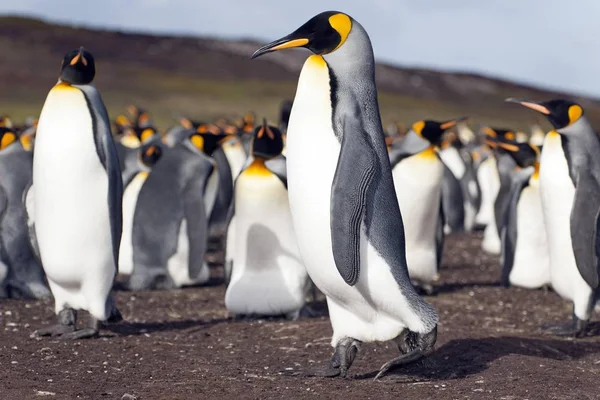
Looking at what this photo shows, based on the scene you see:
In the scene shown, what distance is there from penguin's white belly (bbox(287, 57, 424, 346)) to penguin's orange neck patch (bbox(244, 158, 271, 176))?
2087 mm

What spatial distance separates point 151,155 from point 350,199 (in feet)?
17.2

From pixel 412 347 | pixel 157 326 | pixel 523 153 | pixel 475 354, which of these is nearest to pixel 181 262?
pixel 157 326

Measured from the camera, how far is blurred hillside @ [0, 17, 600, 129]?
4175cm

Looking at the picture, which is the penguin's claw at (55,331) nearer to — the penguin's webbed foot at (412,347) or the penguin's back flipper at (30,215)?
the penguin's back flipper at (30,215)

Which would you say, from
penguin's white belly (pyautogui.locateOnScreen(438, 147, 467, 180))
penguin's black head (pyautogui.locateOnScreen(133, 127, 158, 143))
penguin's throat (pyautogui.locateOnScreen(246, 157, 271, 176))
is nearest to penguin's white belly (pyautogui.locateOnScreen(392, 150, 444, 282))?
penguin's throat (pyautogui.locateOnScreen(246, 157, 271, 176))

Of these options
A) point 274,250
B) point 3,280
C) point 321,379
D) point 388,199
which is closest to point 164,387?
point 321,379

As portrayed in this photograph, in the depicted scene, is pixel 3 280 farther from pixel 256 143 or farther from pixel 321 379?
pixel 321 379

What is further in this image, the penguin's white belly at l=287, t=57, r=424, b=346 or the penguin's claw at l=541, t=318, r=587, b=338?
the penguin's claw at l=541, t=318, r=587, b=338

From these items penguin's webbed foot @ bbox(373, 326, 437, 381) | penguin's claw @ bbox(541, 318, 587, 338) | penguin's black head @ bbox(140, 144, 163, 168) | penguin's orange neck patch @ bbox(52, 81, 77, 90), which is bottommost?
penguin's claw @ bbox(541, 318, 587, 338)

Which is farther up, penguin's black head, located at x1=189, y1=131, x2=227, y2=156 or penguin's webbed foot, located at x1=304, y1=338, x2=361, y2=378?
penguin's black head, located at x1=189, y1=131, x2=227, y2=156

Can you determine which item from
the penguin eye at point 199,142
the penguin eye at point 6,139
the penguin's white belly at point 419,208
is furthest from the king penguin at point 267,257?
the penguin eye at point 199,142

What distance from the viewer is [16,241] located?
24.3 ft

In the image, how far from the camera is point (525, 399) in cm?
433

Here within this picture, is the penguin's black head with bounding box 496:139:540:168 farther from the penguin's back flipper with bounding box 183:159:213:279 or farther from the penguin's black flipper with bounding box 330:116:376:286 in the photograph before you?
the penguin's black flipper with bounding box 330:116:376:286
